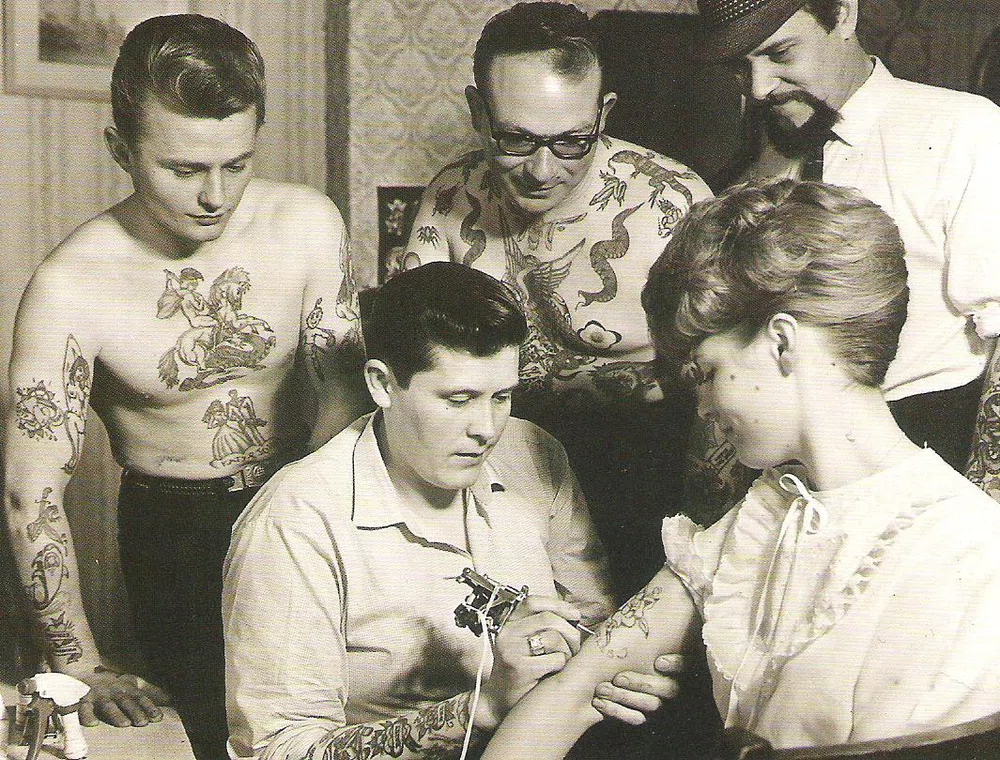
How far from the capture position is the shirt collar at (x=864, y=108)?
3.36 ft

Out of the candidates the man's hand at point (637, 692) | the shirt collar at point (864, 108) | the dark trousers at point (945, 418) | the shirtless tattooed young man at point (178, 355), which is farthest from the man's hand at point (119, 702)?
the shirt collar at point (864, 108)

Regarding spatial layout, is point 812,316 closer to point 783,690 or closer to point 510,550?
point 783,690

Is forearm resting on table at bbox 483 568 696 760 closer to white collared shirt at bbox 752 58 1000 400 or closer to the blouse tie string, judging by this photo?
the blouse tie string

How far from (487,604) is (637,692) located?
16cm

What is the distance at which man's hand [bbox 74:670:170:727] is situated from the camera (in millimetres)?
1090

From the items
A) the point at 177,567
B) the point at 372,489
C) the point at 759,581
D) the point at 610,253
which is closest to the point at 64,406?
the point at 177,567

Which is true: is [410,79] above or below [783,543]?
above

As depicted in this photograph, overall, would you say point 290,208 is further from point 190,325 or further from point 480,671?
point 480,671

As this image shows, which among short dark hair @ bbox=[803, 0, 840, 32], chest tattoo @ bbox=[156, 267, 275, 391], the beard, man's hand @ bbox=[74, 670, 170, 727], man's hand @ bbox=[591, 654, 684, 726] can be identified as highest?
short dark hair @ bbox=[803, 0, 840, 32]

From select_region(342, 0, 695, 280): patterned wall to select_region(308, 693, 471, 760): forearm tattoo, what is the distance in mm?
596

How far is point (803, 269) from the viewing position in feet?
2.83

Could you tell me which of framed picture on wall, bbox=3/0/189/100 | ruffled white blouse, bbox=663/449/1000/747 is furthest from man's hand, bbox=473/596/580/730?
framed picture on wall, bbox=3/0/189/100

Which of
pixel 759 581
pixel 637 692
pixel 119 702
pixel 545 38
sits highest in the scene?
pixel 545 38

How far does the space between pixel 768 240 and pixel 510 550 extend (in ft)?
1.42
